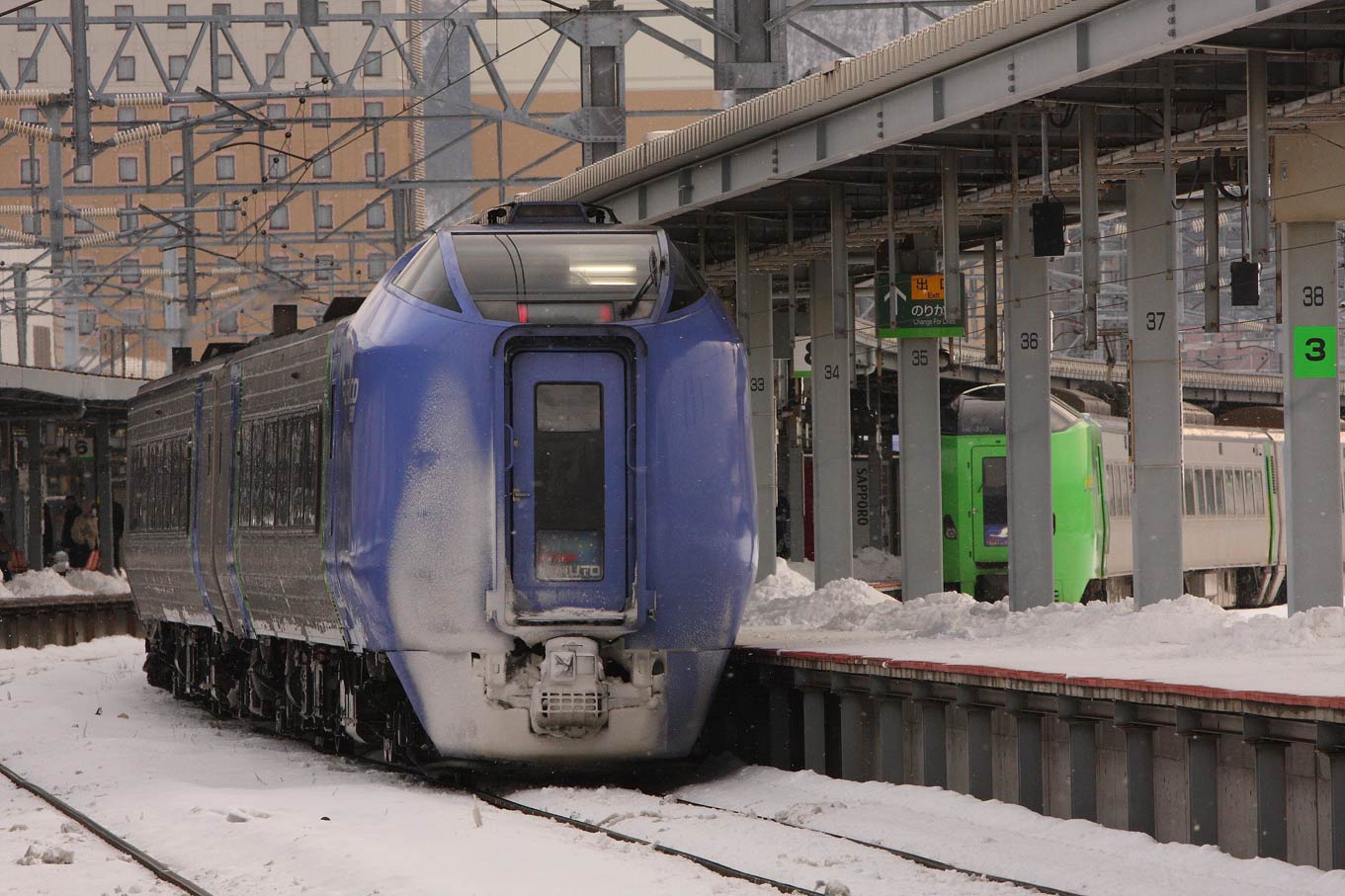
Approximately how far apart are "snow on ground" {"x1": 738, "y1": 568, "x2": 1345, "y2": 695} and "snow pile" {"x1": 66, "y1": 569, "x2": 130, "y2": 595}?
1971 cm

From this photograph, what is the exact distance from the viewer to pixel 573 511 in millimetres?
13195

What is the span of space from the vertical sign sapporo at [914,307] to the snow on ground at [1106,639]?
101 inches

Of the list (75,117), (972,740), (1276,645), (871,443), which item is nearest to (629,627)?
(972,740)

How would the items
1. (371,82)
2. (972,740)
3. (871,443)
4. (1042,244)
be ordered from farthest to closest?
1. (371,82)
2. (871,443)
3. (1042,244)
4. (972,740)

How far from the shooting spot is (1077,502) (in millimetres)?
27156

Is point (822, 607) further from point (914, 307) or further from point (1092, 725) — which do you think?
point (1092, 725)

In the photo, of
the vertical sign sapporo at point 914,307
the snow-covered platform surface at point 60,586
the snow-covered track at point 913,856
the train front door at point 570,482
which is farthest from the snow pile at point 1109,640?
the snow-covered platform surface at point 60,586

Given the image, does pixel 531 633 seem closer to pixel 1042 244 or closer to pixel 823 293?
pixel 1042 244

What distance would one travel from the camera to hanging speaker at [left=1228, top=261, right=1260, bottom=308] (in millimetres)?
15336

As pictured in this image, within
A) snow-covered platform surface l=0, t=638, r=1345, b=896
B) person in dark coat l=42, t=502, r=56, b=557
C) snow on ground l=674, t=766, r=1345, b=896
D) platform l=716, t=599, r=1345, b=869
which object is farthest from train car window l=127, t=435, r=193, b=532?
person in dark coat l=42, t=502, r=56, b=557

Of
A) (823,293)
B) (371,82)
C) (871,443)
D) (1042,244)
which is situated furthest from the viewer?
(371,82)

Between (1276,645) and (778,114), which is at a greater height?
(778,114)

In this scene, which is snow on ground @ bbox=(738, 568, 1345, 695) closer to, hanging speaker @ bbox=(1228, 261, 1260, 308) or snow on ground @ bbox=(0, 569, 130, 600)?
hanging speaker @ bbox=(1228, 261, 1260, 308)

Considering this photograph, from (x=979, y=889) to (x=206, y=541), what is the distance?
10494 millimetres
